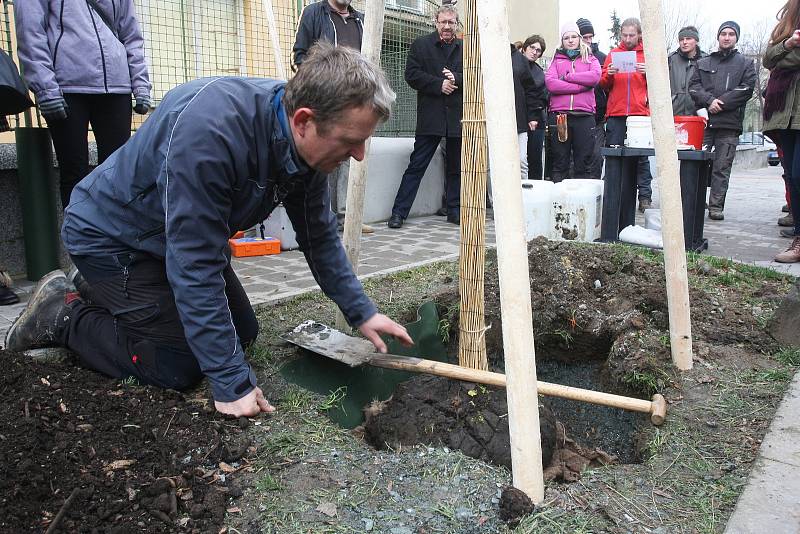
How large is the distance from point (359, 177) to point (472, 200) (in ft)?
2.29

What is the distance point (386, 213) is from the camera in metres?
8.06

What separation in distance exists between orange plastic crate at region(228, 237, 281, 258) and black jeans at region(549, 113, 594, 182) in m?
4.29

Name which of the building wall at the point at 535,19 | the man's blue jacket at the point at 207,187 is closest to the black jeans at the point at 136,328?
the man's blue jacket at the point at 207,187

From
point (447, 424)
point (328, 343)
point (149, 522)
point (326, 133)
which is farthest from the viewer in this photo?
point (328, 343)

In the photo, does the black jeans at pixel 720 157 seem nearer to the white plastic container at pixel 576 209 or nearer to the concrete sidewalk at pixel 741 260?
the concrete sidewalk at pixel 741 260

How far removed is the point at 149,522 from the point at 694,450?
5.92 feet

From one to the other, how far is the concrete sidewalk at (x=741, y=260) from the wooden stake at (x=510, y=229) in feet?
2.09

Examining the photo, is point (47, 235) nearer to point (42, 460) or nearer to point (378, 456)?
point (42, 460)

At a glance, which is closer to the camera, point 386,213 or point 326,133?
point 326,133

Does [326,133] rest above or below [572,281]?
above

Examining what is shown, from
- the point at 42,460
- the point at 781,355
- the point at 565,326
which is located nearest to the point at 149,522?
the point at 42,460

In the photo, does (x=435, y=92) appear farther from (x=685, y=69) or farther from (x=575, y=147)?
(x=685, y=69)

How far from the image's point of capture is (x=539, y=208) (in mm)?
6070

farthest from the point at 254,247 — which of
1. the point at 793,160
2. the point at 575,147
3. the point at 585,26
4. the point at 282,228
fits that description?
the point at 585,26
